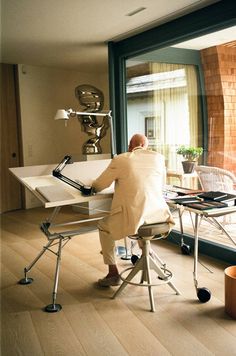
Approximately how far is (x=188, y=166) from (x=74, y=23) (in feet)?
6.32

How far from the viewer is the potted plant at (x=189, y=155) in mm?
3898

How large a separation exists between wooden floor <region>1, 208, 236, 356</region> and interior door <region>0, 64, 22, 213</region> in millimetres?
2474

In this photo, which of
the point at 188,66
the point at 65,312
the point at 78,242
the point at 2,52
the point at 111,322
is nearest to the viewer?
the point at 111,322

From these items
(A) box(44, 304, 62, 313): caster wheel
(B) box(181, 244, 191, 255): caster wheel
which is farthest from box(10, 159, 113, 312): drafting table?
(B) box(181, 244, 191, 255): caster wheel

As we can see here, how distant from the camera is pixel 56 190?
106 inches

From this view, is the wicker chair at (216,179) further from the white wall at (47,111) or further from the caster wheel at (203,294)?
the white wall at (47,111)

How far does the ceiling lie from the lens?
320 cm

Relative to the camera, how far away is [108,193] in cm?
280

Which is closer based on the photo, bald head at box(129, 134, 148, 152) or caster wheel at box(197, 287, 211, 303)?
caster wheel at box(197, 287, 211, 303)

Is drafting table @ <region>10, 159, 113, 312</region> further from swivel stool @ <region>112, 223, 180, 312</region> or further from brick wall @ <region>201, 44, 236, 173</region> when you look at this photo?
brick wall @ <region>201, 44, 236, 173</region>

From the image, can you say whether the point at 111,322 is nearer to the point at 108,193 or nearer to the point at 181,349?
the point at 181,349

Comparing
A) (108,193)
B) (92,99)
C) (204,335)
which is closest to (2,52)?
(92,99)

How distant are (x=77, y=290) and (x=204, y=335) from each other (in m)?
1.11

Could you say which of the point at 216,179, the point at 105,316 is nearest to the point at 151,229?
the point at 105,316
